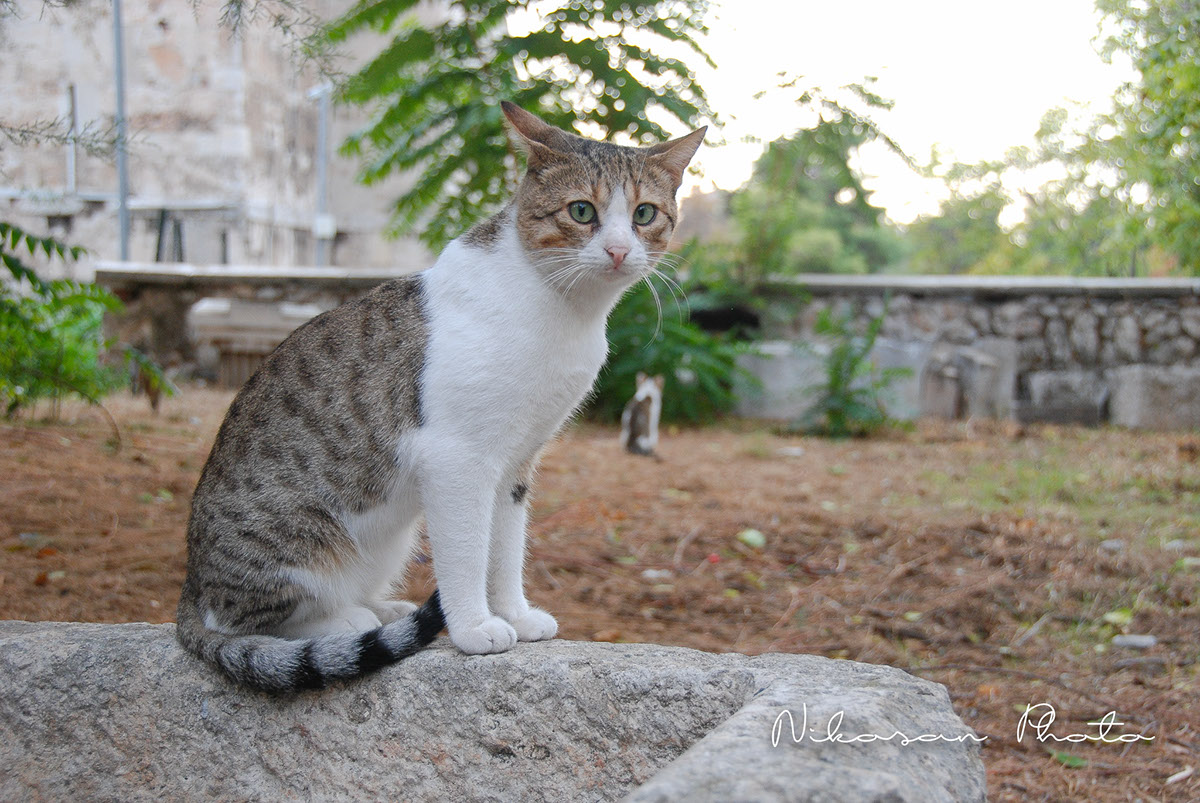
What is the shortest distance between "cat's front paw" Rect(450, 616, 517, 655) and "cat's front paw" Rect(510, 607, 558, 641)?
14 centimetres

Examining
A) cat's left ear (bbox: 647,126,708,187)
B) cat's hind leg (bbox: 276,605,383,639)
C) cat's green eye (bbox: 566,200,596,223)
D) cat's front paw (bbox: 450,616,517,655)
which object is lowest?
cat's hind leg (bbox: 276,605,383,639)

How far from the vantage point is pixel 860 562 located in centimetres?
433

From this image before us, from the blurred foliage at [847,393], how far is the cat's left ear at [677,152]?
A: 5404 mm

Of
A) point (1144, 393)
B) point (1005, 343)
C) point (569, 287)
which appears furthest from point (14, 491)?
point (1144, 393)

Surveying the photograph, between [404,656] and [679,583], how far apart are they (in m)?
2.18

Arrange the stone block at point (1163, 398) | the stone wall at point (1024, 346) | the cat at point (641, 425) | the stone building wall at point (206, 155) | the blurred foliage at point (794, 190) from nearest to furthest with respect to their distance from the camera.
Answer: the blurred foliage at point (794, 190) → the cat at point (641, 425) → the stone block at point (1163, 398) → the stone wall at point (1024, 346) → the stone building wall at point (206, 155)

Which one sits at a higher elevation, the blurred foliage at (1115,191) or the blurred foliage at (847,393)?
the blurred foliage at (1115,191)

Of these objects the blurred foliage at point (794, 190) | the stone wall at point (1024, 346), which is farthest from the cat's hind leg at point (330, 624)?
the stone wall at point (1024, 346)

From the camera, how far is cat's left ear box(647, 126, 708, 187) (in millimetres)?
2318

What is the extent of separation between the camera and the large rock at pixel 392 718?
5.95ft

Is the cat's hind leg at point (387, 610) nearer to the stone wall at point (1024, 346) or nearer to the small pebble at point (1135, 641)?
the small pebble at point (1135, 641)

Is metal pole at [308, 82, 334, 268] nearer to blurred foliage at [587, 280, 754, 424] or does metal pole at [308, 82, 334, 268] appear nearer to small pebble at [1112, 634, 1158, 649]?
blurred foliage at [587, 280, 754, 424]

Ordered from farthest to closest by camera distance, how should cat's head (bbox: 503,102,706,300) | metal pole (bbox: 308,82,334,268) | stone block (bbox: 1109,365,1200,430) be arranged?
metal pole (bbox: 308,82,334,268) < stone block (bbox: 1109,365,1200,430) < cat's head (bbox: 503,102,706,300)

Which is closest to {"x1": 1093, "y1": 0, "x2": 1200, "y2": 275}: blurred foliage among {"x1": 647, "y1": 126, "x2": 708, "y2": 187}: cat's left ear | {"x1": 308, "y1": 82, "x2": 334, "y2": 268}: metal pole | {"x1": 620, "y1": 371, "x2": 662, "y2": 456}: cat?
{"x1": 647, "y1": 126, "x2": 708, "y2": 187}: cat's left ear
